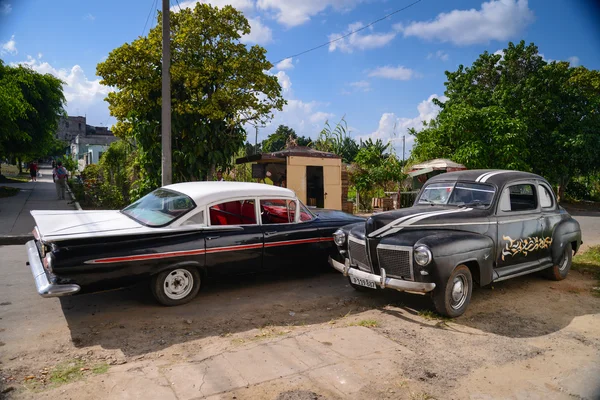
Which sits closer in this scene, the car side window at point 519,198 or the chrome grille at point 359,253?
the chrome grille at point 359,253

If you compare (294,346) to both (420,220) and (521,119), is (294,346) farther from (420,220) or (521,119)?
(521,119)

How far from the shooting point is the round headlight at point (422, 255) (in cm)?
447

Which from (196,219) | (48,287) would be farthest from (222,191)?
(48,287)

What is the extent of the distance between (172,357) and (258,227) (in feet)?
7.61

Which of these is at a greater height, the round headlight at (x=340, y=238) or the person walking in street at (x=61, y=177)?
the person walking in street at (x=61, y=177)

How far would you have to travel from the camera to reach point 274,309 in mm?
5102

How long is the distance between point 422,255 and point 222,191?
2.75 m

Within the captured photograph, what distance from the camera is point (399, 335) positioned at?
14.1 ft

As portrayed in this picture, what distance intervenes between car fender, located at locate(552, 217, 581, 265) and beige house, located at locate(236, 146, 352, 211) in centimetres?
773

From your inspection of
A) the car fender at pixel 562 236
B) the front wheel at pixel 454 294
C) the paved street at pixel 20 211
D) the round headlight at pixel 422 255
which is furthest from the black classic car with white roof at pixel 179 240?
the paved street at pixel 20 211

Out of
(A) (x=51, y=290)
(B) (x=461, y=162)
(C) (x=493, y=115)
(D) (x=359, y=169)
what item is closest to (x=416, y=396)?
(A) (x=51, y=290)

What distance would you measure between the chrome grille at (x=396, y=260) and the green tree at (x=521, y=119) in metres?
15.0

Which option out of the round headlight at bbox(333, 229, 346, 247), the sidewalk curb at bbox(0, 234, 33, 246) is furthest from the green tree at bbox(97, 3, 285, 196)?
the round headlight at bbox(333, 229, 346, 247)

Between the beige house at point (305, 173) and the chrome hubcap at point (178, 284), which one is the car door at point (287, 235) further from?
the beige house at point (305, 173)
